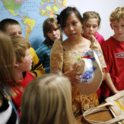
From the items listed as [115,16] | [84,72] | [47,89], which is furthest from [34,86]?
[115,16]

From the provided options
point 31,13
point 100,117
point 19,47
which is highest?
point 31,13

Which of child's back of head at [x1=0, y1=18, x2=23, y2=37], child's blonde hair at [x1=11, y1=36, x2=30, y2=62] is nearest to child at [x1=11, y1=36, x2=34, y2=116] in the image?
child's blonde hair at [x1=11, y1=36, x2=30, y2=62]

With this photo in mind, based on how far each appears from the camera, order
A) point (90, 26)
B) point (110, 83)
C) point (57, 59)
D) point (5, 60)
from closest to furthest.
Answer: point (5, 60) < point (57, 59) < point (110, 83) < point (90, 26)

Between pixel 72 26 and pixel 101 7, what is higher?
pixel 101 7

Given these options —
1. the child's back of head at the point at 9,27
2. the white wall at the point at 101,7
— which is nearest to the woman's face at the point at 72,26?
the child's back of head at the point at 9,27

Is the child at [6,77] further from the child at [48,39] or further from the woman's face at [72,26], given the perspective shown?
the child at [48,39]

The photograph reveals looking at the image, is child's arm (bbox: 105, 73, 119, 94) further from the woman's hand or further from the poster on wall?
the poster on wall

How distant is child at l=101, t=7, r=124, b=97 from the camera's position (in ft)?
3.50

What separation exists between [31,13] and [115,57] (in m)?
1.07

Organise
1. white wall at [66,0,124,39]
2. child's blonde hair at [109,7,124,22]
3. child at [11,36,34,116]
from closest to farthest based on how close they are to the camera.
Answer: child at [11,36,34,116], child's blonde hair at [109,7,124,22], white wall at [66,0,124,39]

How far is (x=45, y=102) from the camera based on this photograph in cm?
40

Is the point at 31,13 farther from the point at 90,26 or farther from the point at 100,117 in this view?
the point at 100,117

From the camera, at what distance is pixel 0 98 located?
1.55 feet

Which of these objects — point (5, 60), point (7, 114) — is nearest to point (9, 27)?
point (5, 60)
